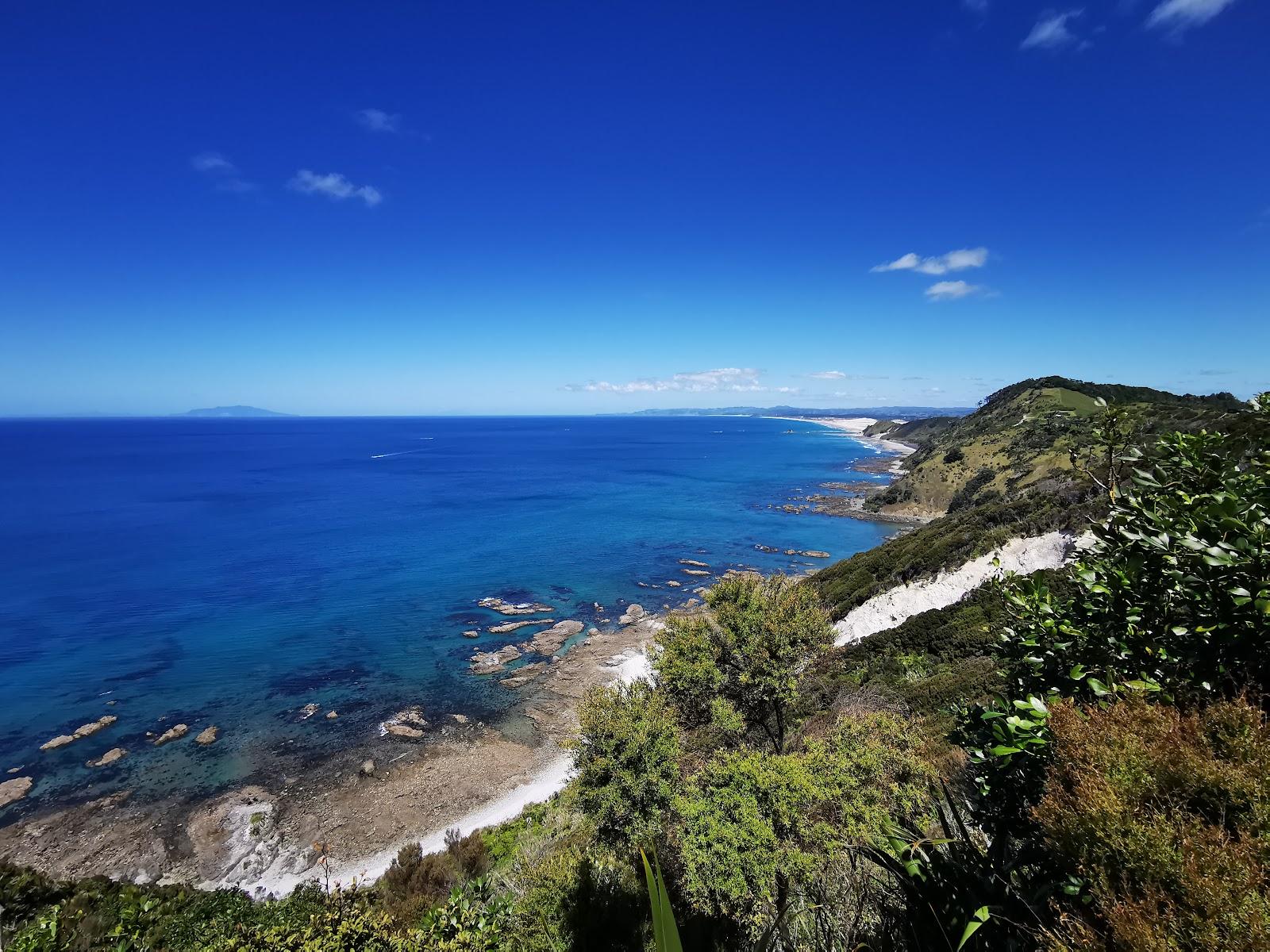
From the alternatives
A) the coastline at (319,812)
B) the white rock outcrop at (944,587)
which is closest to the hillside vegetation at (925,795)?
the coastline at (319,812)

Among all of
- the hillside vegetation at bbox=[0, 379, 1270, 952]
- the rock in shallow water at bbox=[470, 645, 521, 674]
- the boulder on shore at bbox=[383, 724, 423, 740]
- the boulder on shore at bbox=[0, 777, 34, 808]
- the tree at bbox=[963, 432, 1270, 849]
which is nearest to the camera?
the hillside vegetation at bbox=[0, 379, 1270, 952]

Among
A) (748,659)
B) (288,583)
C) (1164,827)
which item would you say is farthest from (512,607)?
(1164,827)

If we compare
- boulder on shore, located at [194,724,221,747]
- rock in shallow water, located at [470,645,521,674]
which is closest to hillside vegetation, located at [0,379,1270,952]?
boulder on shore, located at [194,724,221,747]

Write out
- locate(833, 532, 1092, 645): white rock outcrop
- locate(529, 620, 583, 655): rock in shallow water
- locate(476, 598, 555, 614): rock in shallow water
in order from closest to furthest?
locate(833, 532, 1092, 645): white rock outcrop, locate(529, 620, 583, 655): rock in shallow water, locate(476, 598, 555, 614): rock in shallow water

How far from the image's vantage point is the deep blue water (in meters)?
25.7

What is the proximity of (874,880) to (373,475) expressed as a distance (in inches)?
4519

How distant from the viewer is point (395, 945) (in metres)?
7.16

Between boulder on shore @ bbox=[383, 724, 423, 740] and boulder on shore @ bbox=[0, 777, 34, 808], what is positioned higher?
boulder on shore @ bbox=[0, 777, 34, 808]

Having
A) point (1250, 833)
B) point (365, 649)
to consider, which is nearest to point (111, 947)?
point (1250, 833)

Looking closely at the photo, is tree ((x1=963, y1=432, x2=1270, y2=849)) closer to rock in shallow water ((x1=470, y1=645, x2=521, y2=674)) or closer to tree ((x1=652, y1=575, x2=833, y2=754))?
tree ((x1=652, y1=575, x2=833, y2=754))

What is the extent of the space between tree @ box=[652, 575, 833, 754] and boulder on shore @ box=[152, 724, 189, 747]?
22510mm

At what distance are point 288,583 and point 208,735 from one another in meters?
22.4

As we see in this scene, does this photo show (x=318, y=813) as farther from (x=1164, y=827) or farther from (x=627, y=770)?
(x=1164, y=827)

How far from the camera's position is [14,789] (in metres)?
20.7
